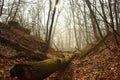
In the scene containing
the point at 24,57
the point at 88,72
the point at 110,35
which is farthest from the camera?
the point at 110,35

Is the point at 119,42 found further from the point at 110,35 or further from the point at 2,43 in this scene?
the point at 2,43

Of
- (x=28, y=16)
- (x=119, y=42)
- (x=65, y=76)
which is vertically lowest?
(x=65, y=76)

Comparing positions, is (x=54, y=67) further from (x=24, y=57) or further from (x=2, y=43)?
(x=2, y=43)

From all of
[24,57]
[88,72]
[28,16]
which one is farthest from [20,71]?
[28,16]

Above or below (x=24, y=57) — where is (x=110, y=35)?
above

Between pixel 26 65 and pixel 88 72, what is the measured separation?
13.8ft

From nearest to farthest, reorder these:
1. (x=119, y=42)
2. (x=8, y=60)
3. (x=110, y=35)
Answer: (x=8, y=60) < (x=119, y=42) < (x=110, y=35)

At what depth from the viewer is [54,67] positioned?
1098 cm

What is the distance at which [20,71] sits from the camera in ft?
25.0

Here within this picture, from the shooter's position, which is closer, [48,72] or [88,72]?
[48,72]

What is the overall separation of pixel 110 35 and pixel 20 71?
12405 millimetres

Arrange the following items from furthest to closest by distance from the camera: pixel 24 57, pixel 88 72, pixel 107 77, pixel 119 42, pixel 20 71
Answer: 1. pixel 119 42
2. pixel 24 57
3. pixel 88 72
4. pixel 107 77
5. pixel 20 71

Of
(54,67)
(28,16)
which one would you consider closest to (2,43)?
(54,67)

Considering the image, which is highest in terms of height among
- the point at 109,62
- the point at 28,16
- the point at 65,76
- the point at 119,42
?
the point at 28,16
